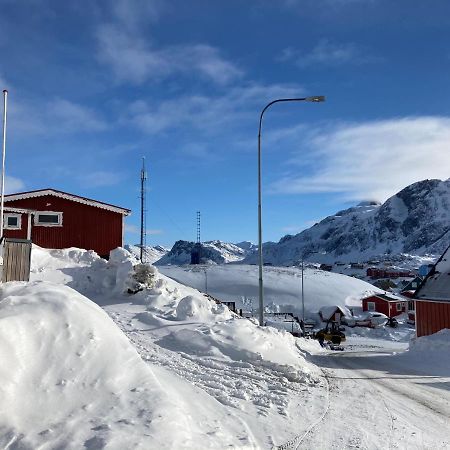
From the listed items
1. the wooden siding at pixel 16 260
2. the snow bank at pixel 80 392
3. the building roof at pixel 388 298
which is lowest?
the building roof at pixel 388 298

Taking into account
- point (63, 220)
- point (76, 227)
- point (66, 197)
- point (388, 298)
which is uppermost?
point (66, 197)

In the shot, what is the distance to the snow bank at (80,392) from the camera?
5738mm

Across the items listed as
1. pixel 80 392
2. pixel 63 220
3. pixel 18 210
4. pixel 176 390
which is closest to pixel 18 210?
pixel 18 210

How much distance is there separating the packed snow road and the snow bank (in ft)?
6.46

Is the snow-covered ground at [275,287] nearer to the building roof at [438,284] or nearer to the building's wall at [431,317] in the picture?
the building roof at [438,284]

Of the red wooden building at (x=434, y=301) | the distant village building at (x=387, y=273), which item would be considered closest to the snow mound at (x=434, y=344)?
the red wooden building at (x=434, y=301)

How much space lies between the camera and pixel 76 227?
2791 cm

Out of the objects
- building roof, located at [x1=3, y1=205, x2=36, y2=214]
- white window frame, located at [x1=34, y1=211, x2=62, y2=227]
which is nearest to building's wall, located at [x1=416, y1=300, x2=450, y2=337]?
white window frame, located at [x1=34, y1=211, x2=62, y2=227]

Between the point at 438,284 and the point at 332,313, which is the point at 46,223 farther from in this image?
the point at 332,313

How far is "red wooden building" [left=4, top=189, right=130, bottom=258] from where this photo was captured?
26656mm

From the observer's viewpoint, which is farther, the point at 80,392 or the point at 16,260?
the point at 16,260

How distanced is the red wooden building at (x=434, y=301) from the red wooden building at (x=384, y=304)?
161 ft

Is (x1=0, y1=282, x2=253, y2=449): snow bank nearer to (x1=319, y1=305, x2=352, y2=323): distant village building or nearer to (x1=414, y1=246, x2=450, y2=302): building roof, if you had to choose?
(x1=414, y1=246, x2=450, y2=302): building roof

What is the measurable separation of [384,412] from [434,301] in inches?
662
